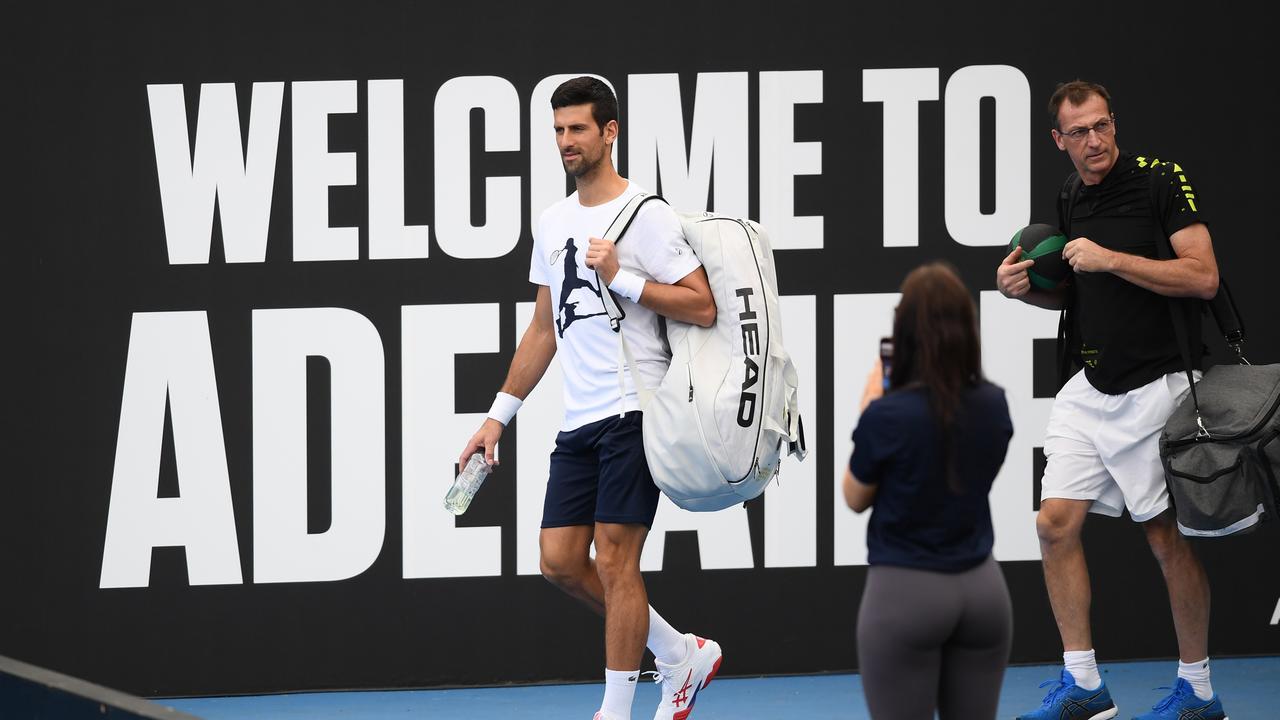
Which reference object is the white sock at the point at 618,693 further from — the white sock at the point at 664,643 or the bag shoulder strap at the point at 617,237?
the bag shoulder strap at the point at 617,237

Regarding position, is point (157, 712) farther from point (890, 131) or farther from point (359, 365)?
point (890, 131)

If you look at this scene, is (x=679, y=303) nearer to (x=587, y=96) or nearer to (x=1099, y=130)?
(x=587, y=96)

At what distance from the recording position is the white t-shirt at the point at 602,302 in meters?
4.66

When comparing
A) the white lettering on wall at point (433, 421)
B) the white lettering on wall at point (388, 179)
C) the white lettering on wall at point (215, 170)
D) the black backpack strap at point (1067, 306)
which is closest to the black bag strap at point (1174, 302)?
the black backpack strap at point (1067, 306)

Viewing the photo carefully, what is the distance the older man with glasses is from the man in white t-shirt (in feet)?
4.13

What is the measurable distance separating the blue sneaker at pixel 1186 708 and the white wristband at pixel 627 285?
7.58ft

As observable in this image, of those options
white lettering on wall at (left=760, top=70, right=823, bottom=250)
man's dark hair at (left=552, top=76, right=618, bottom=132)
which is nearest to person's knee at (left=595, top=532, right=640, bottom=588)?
man's dark hair at (left=552, top=76, right=618, bottom=132)

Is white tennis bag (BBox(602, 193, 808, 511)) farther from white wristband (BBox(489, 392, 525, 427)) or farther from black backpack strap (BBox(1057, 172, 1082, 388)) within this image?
black backpack strap (BBox(1057, 172, 1082, 388))

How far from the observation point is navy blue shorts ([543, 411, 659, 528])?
466 cm

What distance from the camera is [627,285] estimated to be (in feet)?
14.7

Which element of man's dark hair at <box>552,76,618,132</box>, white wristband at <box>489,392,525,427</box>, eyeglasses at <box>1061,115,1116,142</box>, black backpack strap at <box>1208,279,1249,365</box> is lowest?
white wristband at <box>489,392,525,427</box>

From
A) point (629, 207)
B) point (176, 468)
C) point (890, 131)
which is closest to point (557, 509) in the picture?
point (629, 207)

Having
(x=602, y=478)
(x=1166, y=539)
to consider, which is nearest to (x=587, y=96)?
(x=602, y=478)

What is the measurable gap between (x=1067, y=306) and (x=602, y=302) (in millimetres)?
1712
